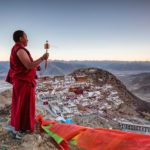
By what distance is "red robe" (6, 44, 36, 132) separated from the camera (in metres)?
1.69

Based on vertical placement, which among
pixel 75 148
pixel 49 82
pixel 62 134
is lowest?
pixel 49 82

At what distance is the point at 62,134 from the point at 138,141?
799 millimetres

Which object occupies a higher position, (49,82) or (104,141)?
(104,141)

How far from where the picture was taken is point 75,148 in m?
1.84

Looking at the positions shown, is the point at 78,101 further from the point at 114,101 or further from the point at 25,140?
the point at 25,140

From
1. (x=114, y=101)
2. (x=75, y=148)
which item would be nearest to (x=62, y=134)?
(x=75, y=148)

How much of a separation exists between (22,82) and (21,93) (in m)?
0.12

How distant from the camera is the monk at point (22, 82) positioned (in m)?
1.65

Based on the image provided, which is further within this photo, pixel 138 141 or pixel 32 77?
pixel 32 77

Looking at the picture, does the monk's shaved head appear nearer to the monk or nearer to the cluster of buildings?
the monk

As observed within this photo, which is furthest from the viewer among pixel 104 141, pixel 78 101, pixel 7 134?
pixel 78 101

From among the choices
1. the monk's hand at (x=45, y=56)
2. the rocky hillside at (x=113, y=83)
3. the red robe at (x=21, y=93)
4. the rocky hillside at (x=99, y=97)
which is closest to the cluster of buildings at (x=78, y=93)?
the rocky hillside at (x=99, y=97)

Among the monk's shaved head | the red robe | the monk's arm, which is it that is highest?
the monk's shaved head

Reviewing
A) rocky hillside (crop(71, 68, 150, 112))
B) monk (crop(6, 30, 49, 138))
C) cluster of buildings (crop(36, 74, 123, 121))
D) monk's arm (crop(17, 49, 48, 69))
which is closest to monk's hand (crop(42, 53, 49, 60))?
monk (crop(6, 30, 49, 138))
